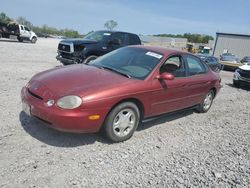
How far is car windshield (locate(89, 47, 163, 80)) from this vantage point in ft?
14.5

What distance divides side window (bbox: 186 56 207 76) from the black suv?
15.2 feet

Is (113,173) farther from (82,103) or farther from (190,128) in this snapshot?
(190,128)

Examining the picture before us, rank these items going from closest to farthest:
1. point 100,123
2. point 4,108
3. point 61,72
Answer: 1. point 100,123
2. point 61,72
3. point 4,108

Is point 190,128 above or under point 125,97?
under

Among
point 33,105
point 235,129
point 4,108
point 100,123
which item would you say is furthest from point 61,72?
point 235,129

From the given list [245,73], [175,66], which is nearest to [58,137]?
[175,66]

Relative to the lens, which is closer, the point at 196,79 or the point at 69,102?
the point at 69,102

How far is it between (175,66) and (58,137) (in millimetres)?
2681

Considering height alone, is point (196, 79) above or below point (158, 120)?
above

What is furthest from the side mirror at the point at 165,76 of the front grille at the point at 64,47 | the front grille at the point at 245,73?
the front grille at the point at 245,73

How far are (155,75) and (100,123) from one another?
1.39 metres

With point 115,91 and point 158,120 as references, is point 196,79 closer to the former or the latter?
point 158,120

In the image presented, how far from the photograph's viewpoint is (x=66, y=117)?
134 inches

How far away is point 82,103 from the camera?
346cm
